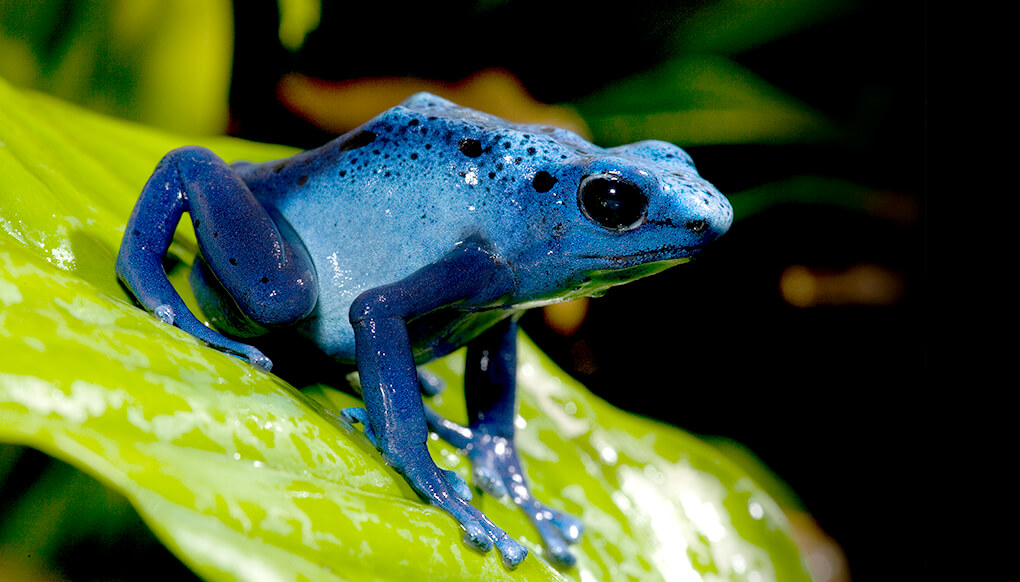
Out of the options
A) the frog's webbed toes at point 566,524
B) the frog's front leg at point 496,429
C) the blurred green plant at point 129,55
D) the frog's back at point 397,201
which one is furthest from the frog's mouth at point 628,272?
the blurred green plant at point 129,55

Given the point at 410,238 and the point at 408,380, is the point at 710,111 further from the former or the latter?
the point at 408,380

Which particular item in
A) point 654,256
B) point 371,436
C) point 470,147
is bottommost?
point 371,436

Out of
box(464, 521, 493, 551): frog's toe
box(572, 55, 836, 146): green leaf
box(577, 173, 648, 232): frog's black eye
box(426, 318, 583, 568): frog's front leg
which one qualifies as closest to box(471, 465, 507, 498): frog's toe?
box(426, 318, 583, 568): frog's front leg

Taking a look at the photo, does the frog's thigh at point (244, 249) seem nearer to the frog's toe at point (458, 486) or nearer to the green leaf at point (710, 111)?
the frog's toe at point (458, 486)

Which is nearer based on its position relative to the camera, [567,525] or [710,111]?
[567,525]

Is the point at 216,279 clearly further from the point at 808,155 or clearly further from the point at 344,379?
the point at 808,155

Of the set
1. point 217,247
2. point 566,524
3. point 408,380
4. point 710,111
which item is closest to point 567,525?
point 566,524
